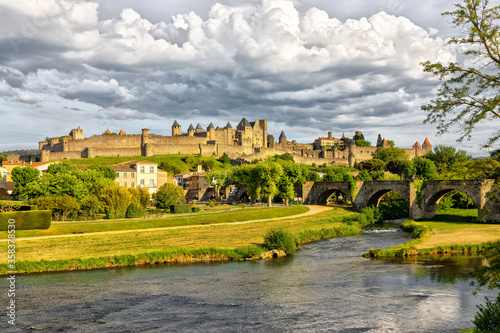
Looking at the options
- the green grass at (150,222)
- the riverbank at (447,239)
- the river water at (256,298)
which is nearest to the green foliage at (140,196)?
the green grass at (150,222)

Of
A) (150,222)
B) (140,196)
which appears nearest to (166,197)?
(140,196)

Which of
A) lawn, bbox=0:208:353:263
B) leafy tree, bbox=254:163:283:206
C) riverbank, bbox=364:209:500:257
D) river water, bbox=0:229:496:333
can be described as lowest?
river water, bbox=0:229:496:333

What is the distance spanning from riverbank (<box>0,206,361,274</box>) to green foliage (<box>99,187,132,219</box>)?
29.1 ft

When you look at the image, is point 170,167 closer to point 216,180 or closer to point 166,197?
point 216,180

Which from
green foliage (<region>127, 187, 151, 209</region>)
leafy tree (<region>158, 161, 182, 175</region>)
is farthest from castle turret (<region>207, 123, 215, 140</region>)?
green foliage (<region>127, 187, 151, 209</region>)

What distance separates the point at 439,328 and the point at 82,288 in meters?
15.2

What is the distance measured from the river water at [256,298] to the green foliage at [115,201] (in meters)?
18.8

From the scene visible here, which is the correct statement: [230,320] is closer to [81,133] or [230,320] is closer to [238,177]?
[238,177]

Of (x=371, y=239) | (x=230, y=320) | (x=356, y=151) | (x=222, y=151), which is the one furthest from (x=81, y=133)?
(x=230, y=320)

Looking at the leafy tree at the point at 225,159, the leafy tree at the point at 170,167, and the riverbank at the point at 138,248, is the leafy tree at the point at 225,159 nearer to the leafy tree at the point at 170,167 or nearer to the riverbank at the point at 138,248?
the leafy tree at the point at 170,167

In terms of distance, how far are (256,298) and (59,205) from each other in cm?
2728

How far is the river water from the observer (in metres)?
15.4

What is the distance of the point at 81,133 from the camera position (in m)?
141

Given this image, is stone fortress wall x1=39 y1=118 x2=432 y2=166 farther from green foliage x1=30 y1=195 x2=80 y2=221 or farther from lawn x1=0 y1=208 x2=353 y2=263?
lawn x1=0 y1=208 x2=353 y2=263
